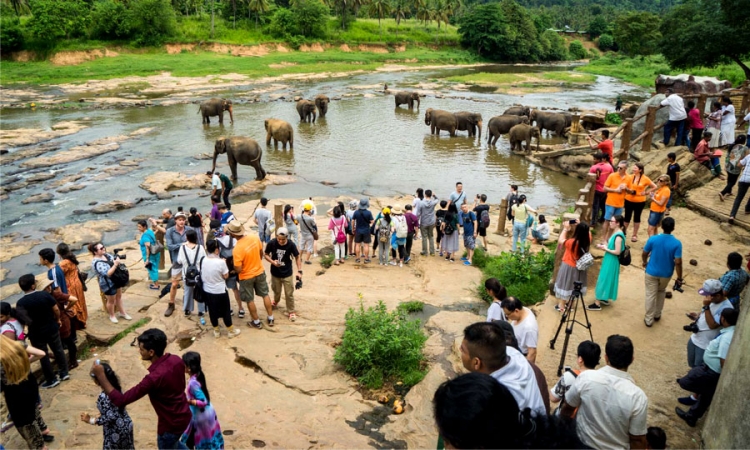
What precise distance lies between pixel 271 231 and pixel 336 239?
4.49 feet

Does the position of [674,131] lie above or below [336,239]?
above

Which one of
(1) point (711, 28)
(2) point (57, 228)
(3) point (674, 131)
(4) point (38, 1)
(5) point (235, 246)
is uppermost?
(4) point (38, 1)

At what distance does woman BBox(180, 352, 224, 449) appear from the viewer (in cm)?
465

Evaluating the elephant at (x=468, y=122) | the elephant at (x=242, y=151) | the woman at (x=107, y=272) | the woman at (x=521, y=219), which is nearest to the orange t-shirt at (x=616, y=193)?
the woman at (x=521, y=219)

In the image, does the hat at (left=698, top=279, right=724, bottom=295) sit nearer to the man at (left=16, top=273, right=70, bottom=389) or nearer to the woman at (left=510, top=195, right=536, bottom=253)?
the woman at (left=510, top=195, right=536, bottom=253)

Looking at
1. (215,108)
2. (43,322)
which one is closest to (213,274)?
(43,322)

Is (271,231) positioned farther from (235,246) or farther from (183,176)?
(183,176)

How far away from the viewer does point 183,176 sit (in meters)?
18.1

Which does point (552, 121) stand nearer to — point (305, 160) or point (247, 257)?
point (305, 160)

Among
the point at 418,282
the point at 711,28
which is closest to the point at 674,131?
the point at 418,282

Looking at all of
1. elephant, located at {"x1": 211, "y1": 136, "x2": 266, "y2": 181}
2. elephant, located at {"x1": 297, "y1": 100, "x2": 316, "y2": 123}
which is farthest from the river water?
elephant, located at {"x1": 211, "y1": 136, "x2": 266, "y2": 181}

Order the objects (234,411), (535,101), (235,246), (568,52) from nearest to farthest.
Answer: (234,411)
(235,246)
(535,101)
(568,52)

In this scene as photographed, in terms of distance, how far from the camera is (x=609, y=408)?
396cm

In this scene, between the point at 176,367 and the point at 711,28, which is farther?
the point at 711,28
